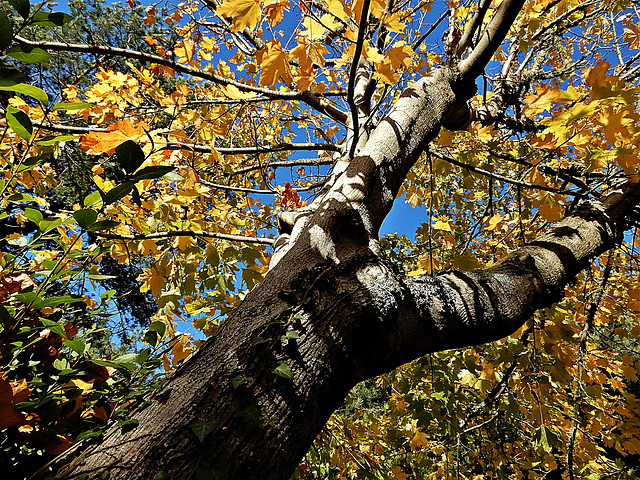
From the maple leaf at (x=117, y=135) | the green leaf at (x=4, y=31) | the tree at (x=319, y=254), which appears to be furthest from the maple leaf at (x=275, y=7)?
the green leaf at (x=4, y=31)

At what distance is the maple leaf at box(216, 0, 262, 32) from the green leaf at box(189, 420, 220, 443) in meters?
1.24

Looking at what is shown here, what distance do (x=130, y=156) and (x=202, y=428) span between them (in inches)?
23.5

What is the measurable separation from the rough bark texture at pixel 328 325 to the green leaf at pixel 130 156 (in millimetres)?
548

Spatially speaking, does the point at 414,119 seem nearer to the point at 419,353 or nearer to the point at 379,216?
the point at 379,216

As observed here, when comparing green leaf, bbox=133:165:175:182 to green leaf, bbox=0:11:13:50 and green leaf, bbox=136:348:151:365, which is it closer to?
green leaf, bbox=0:11:13:50

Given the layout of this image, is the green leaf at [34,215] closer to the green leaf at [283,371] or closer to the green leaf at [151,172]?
the green leaf at [151,172]

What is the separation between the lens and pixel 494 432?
4.32 metres

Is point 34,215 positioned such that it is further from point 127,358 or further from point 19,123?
point 127,358

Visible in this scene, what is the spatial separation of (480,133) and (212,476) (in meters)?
2.59

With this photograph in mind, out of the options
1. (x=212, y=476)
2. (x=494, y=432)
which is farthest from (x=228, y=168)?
(x=494, y=432)

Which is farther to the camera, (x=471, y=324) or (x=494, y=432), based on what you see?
(x=494, y=432)

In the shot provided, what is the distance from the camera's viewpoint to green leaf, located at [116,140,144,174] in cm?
53

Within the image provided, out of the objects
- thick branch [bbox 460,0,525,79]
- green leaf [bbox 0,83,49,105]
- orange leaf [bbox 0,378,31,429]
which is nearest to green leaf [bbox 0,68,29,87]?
green leaf [bbox 0,83,49,105]

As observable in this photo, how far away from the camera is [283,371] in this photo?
2.78 feet
